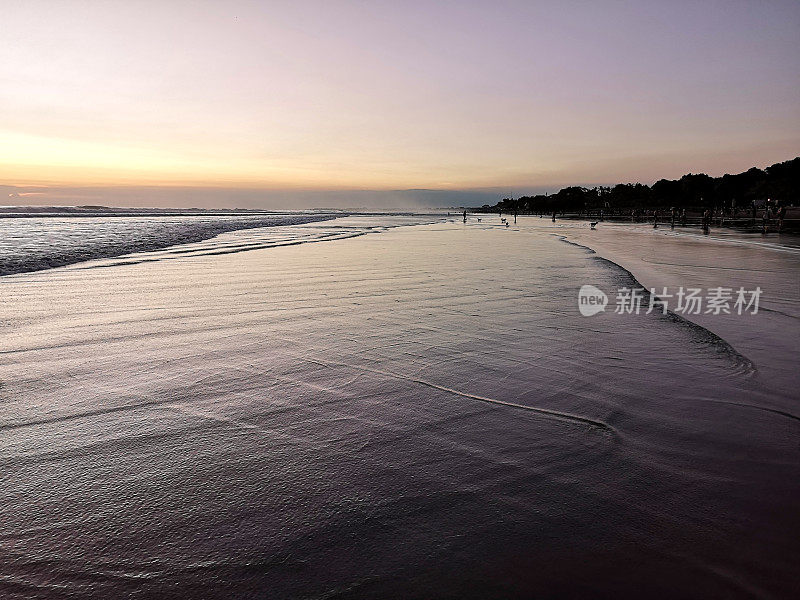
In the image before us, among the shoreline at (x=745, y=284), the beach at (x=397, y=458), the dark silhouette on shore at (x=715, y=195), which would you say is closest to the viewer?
the beach at (x=397, y=458)

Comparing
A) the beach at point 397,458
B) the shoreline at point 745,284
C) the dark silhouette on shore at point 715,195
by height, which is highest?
the dark silhouette on shore at point 715,195

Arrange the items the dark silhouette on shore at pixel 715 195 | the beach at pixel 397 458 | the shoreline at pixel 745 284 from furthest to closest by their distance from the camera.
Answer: the dark silhouette on shore at pixel 715 195 → the shoreline at pixel 745 284 → the beach at pixel 397 458

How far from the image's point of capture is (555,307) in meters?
9.09

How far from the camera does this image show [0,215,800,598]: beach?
2.37 metres

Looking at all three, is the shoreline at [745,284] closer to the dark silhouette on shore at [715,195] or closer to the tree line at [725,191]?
the dark silhouette on shore at [715,195]

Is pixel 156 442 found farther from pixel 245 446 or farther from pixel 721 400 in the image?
pixel 721 400

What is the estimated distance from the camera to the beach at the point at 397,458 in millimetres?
2369

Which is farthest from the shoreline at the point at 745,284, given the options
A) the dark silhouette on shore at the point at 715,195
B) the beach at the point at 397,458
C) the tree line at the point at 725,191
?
the tree line at the point at 725,191

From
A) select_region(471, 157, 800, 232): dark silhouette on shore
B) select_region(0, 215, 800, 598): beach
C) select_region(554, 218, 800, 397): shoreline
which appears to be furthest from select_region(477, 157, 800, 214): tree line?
select_region(0, 215, 800, 598): beach

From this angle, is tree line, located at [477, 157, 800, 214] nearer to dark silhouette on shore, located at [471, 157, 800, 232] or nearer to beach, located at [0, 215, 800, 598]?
dark silhouette on shore, located at [471, 157, 800, 232]

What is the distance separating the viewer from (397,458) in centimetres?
346

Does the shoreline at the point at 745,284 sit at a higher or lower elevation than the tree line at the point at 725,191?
lower

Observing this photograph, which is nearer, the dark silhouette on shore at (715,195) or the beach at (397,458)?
the beach at (397,458)

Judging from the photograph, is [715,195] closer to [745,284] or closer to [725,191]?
[725,191]
